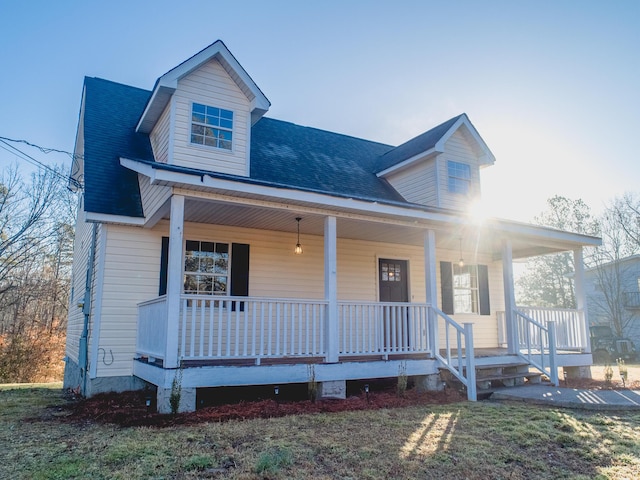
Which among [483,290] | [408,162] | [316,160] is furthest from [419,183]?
[483,290]

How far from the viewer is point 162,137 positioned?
8.88 metres

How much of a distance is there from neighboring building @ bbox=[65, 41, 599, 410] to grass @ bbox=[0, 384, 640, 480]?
130 cm

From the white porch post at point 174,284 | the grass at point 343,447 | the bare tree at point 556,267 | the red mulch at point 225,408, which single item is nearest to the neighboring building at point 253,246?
the white porch post at point 174,284

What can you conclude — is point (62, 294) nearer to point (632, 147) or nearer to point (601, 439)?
point (601, 439)

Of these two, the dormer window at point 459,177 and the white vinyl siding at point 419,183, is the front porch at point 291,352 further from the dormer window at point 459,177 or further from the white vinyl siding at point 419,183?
the dormer window at point 459,177

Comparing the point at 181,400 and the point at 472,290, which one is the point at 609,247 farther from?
the point at 181,400

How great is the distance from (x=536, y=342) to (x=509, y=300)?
1.82 meters

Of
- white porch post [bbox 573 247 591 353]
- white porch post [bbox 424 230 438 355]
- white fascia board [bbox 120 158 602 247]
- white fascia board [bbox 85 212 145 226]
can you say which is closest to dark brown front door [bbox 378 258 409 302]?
white porch post [bbox 424 230 438 355]

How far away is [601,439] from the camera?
5.25 m

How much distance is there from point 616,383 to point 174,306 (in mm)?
9298

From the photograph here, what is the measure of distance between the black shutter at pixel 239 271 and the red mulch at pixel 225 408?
2437 mm

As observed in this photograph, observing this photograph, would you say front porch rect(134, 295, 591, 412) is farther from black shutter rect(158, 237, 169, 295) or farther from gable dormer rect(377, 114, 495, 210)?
gable dormer rect(377, 114, 495, 210)

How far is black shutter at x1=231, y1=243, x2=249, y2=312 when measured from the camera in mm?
8977

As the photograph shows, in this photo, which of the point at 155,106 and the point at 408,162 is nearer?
the point at 155,106
